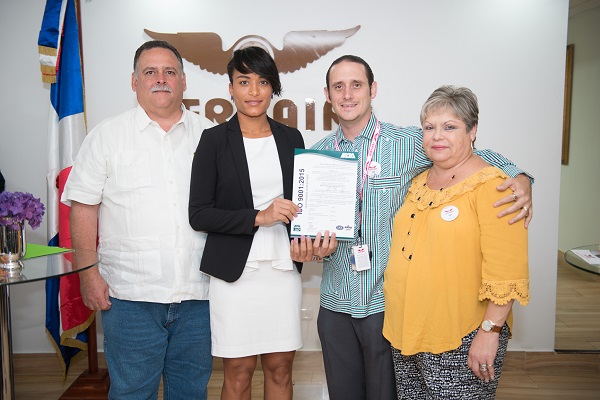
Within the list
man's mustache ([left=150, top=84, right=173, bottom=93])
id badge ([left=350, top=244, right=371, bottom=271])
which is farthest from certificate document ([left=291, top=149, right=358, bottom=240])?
man's mustache ([left=150, top=84, right=173, bottom=93])

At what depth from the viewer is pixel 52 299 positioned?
145 inches

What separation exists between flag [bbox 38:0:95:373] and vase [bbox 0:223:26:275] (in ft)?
3.79

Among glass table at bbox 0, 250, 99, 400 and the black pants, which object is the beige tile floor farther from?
the black pants

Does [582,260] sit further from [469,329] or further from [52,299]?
[52,299]

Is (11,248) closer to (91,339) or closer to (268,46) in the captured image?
(91,339)

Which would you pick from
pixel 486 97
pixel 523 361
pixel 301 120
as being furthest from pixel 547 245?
pixel 301 120

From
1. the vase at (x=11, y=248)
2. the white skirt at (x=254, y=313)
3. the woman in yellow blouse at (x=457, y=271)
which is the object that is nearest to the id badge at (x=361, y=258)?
the woman in yellow blouse at (x=457, y=271)

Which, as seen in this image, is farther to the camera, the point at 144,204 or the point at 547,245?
the point at 547,245

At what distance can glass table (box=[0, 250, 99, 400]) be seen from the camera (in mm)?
2115

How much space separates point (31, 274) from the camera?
2.16 meters

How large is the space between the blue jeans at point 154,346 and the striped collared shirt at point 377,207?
0.67 metres

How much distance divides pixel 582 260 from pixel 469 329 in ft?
3.48

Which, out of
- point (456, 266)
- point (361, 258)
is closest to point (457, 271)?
point (456, 266)

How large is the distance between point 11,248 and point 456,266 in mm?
1832
